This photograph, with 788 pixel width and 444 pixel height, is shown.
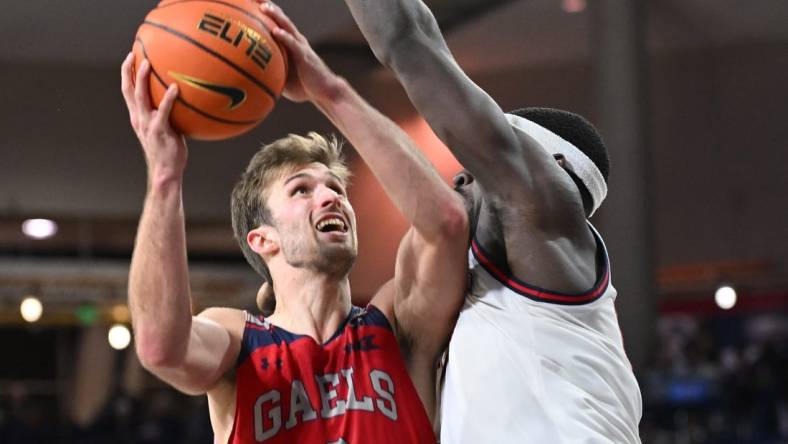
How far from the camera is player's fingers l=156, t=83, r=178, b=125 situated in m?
2.45

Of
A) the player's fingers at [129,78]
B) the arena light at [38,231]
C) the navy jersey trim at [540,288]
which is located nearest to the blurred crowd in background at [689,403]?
the arena light at [38,231]

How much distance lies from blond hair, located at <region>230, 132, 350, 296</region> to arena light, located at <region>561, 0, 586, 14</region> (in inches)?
287

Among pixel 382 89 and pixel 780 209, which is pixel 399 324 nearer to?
pixel 382 89

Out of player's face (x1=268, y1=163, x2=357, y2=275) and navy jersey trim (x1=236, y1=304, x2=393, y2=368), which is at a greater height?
player's face (x1=268, y1=163, x2=357, y2=275)

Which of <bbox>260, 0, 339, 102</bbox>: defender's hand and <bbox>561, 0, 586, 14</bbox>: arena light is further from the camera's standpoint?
<bbox>561, 0, 586, 14</bbox>: arena light

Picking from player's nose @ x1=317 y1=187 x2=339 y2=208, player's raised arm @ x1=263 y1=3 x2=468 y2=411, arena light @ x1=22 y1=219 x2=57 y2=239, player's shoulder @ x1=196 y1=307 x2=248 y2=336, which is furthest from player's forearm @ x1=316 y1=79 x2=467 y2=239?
arena light @ x1=22 y1=219 x2=57 y2=239

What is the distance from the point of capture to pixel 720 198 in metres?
12.8

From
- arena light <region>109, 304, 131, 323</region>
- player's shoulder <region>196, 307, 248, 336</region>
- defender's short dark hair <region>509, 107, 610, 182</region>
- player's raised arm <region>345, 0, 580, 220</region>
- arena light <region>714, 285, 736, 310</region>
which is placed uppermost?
player's raised arm <region>345, 0, 580, 220</region>

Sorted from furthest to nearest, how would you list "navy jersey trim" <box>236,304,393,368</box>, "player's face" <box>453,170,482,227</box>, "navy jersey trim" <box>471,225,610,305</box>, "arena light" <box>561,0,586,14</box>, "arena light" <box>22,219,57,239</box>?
"arena light" <box>22,219,57,239</box>, "arena light" <box>561,0,586,14</box>, "navy jersey trim" <box>236,304,393,368</box>, "player's face" <box>453,170,482,227</box>, "navy jersey trim" <box>471,225,610,305</box>

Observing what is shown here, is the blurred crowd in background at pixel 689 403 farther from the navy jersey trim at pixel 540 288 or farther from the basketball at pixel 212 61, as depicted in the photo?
the basketball at pixel 212 61

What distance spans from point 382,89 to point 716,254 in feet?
17.3

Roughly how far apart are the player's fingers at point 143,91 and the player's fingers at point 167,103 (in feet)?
0.14

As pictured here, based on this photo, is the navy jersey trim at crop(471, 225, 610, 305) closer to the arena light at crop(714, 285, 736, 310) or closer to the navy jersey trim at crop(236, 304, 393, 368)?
the navy jersey trim at crop(236, 304, 393, 368)

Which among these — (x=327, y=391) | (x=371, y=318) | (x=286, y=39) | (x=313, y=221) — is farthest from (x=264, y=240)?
(x=286, y=39)
